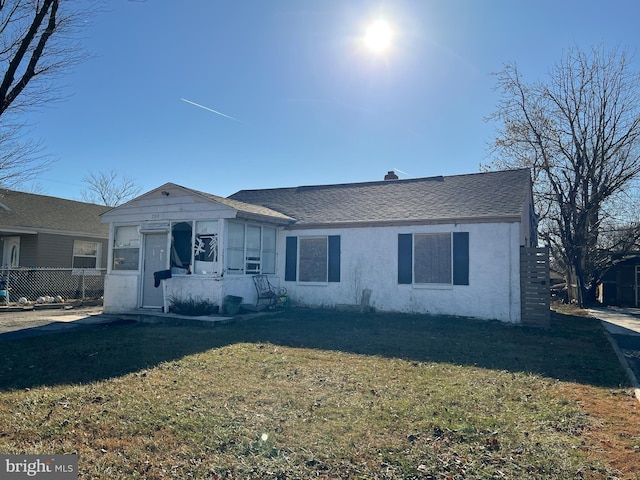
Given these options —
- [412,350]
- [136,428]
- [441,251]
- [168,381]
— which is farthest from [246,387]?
[441,251]

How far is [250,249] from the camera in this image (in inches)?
509

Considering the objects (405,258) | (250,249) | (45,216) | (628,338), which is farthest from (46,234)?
(628,338)

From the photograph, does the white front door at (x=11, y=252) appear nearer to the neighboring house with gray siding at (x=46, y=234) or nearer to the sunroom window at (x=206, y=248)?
the neighboring house with gray siding at (x=46, y=234)

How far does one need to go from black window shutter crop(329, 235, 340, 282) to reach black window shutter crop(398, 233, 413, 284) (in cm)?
200

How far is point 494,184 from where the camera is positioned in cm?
1412

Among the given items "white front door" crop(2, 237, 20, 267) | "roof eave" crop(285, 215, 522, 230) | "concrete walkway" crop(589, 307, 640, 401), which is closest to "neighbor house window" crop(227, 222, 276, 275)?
"roof eave" crop(285, 215, 522, 230)

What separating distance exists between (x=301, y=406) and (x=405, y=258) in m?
8.49

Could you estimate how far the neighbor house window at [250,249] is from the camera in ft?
39.6

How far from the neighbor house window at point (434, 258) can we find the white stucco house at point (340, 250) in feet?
0.09

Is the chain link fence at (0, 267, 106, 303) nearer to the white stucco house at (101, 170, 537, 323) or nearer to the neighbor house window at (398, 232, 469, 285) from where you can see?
the white stucco house at (101, 170, 537, 323)

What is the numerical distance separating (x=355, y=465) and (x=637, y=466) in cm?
228

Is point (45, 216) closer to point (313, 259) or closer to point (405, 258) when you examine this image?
point (313, 259)

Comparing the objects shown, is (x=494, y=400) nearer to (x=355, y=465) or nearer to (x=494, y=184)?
(x=355, y=465)

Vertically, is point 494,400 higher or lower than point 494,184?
lower
